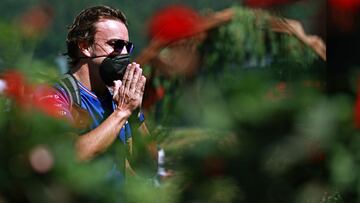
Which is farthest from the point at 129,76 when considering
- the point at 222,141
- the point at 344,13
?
the point at 222,141

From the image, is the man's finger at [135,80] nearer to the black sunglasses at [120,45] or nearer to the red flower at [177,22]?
the black sunglasses at [120,45]

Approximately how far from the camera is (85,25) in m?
3.00

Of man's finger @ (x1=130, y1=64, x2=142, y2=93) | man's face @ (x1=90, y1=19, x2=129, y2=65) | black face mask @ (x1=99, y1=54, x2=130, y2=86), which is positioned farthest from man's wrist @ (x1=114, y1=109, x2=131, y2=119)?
man's face @ (x1=90, y1=19, x2=129, y2=65)

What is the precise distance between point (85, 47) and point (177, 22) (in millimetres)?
1882

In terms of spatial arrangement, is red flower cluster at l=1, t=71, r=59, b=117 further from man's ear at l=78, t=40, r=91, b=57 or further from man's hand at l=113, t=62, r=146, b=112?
man's ear at l=78, t=40, r=91, b=57

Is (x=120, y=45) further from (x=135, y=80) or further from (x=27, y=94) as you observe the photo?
(x=27, y=94)

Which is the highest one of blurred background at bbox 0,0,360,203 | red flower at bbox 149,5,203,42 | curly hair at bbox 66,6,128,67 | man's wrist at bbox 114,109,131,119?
red flower at bbox 149,5,203,42

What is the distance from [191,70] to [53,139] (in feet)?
0.87

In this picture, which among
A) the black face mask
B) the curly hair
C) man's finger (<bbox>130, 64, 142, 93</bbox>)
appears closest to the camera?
man's finger (<bbox>130, 64, 142, 93</bbox>)

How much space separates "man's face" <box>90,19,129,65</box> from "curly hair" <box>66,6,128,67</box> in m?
0.02

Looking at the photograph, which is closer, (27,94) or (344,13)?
(27,94)

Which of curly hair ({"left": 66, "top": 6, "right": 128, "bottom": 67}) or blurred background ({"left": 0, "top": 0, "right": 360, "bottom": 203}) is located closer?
blurred background ({"left": 0, "top": 0, "right": 360, "bottom": 203})

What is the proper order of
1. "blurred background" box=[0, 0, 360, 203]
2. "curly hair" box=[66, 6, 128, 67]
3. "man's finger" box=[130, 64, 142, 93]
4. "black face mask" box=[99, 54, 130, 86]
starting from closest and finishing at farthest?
1. "blurred background" box=[0, 0, 360, 203]
2. "man's finger" box=[130, 64, 142, 93]
3. "black face mask" box=[99, 54, 130, 86]
4. "curly hair" box=[66, 6, 128, 67]

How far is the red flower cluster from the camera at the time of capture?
33.2 inches
